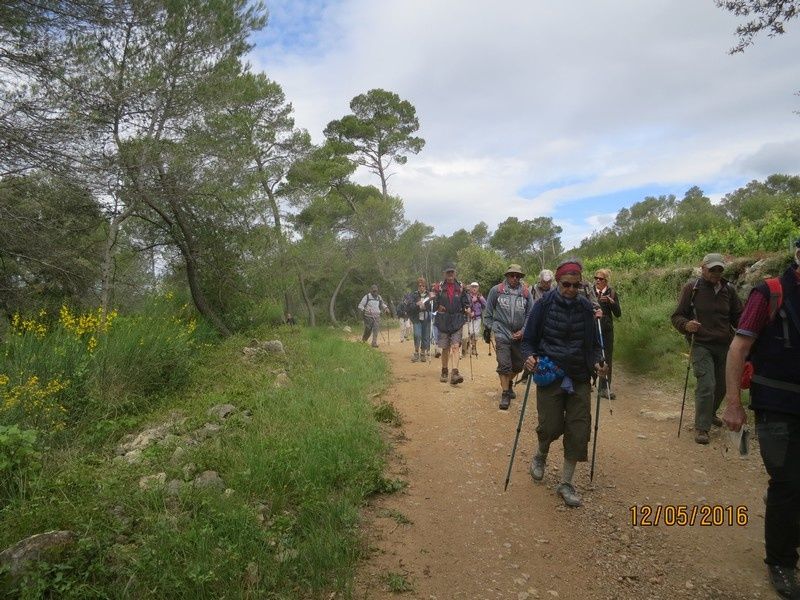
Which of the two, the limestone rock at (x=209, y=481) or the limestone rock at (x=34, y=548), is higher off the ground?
the limestone rock at (x=34, y=548)

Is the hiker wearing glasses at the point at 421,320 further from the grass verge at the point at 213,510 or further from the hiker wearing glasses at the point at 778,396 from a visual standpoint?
the hiker wearing glasses at the point at 778,396

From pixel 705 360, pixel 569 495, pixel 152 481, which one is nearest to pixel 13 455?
pixel 152 481

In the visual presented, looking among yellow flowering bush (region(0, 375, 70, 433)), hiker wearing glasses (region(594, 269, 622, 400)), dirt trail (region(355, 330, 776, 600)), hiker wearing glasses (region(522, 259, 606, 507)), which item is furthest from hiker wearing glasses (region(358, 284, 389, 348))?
hiker wearing glasses (region(522, 259, 606, 507))

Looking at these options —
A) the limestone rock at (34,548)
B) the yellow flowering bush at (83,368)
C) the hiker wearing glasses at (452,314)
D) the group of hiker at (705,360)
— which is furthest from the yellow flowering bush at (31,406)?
the hiker wearing glasses at (452,314)

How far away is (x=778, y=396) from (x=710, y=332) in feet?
8.36

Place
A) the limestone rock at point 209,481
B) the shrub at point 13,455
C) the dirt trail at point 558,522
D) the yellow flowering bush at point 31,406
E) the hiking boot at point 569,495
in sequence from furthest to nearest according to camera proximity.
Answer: the yellow flowering bush at point 31,406 < the hiking boot at point 569,495 < the limestone rock at point 209,481 < the shrub at point 13,455 < the dirt trail at point 558,522

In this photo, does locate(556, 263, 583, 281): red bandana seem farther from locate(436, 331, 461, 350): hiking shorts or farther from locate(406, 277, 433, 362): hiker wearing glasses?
locate(406, 277, 433, 362): hiker wearing glasses

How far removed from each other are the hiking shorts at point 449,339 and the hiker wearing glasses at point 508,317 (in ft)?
5.72

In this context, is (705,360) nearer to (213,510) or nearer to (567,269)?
(567,269)

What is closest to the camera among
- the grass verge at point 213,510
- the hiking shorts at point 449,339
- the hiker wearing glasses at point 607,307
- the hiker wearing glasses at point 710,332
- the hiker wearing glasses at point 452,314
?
the grass verge at point 213,510

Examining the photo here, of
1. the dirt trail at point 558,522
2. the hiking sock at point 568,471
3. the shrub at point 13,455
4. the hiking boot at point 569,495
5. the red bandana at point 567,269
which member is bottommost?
the dirt trail at point 558,522

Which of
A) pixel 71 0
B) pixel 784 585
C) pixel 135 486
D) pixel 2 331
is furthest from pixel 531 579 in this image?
pixel 71 0

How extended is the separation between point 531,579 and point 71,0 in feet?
28.1

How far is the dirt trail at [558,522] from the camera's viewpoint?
2.97 m
